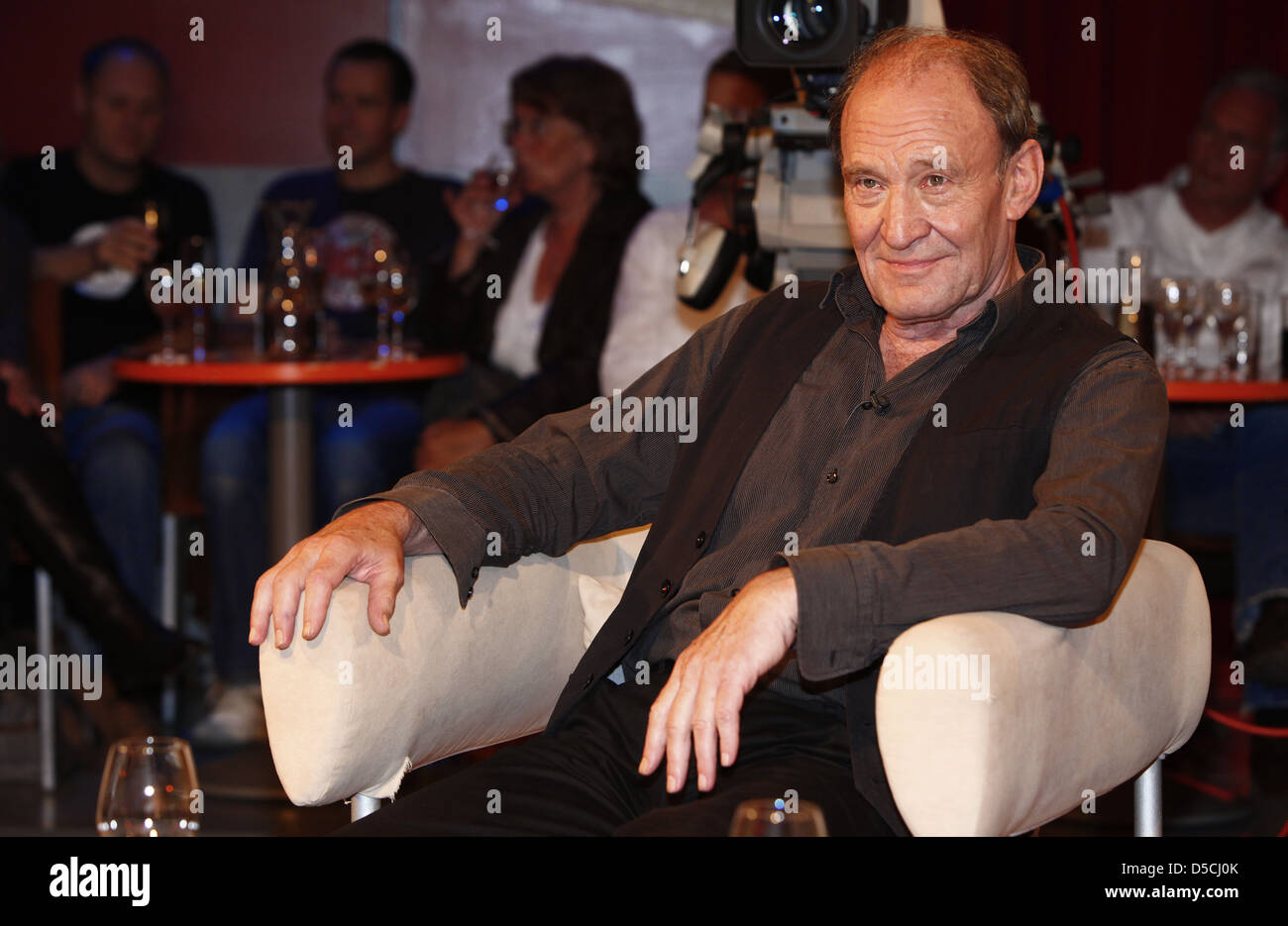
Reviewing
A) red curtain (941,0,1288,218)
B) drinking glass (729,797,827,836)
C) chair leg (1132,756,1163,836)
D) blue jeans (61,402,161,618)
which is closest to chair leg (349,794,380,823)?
drinking glass (729,797,827,836)

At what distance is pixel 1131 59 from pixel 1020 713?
9.33 ft

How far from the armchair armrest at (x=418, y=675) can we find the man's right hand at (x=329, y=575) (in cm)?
2

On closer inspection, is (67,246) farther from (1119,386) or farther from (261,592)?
(1119,386)

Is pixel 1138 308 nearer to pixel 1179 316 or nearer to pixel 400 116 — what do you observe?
pixel 1179 316

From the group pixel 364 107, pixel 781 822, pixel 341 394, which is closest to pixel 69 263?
pixel 341 394

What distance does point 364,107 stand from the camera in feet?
12.5

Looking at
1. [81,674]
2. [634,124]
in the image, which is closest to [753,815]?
[81,674]

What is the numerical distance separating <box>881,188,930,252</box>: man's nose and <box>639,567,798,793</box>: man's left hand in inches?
15.8

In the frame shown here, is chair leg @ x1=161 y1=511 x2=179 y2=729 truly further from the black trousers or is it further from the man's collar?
the man's collar

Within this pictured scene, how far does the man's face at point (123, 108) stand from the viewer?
365 cm

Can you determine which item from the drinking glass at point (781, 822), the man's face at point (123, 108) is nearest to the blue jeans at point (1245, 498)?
the drinking glass at point (781, 822)

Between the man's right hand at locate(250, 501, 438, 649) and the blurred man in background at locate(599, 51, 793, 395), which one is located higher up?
the blurred man in background at locate(599, 51, 793, 395)

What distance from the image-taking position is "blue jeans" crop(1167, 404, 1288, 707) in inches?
110

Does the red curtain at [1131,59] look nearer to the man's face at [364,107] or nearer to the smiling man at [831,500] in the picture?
the man's face at [364,107]
